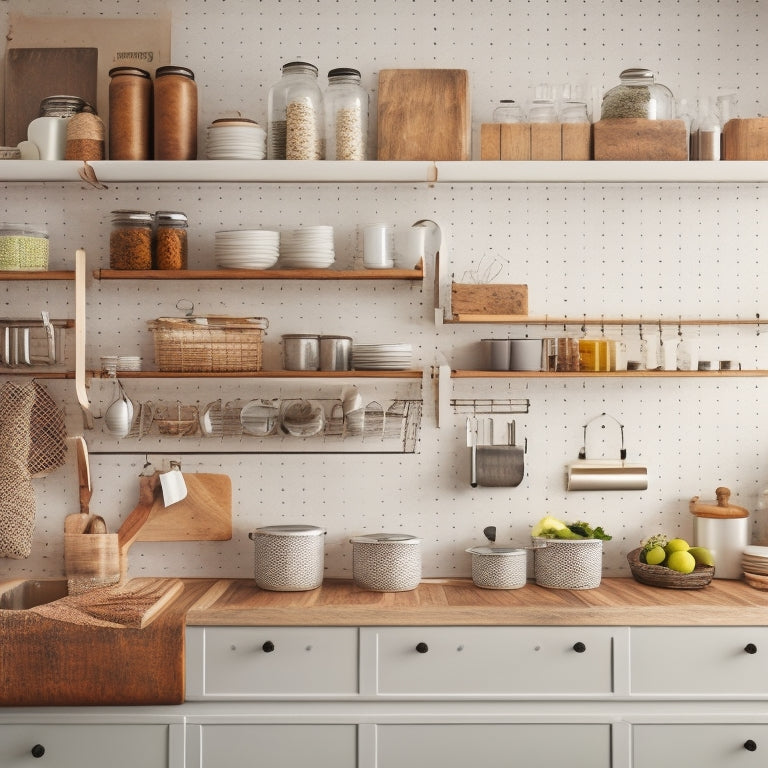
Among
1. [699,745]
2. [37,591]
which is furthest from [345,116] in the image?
[699,745]

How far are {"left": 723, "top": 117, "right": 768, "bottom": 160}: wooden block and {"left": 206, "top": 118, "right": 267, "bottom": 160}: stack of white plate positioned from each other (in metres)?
1.55

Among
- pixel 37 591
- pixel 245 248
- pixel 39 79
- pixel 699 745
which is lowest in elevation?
pixel 699 745

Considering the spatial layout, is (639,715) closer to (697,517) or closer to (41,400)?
(697,517)

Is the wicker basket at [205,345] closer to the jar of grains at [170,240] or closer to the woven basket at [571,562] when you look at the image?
the jar of grains at [170,240]

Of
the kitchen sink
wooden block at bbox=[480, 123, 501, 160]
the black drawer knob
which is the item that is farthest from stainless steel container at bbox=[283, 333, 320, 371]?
the black drawer knob

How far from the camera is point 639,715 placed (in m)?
2.29

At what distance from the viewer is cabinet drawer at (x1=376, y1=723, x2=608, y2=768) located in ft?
7.47

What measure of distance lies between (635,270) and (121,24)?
2.01 m

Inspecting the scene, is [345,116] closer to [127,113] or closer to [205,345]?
[127,113]

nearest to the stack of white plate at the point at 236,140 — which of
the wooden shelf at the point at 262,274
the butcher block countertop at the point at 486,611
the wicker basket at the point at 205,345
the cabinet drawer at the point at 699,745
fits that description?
the wooden shelf at the point at 262,274

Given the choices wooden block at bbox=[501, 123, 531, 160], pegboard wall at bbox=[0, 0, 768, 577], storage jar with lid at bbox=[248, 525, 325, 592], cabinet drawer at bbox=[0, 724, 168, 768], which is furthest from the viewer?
pegboard wall at bbox=[0, 0, 768, 577]

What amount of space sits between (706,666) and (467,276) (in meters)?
1.45

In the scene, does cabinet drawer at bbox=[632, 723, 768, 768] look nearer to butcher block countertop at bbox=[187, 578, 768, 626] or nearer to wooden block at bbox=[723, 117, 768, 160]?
butcher block countertop at bbox=[187, 578, 768, 626]

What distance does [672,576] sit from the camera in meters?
2.54
